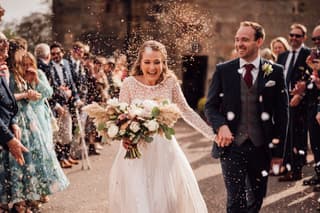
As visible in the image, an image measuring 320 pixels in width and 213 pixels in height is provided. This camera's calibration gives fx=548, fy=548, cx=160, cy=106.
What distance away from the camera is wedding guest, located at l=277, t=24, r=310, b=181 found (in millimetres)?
8451

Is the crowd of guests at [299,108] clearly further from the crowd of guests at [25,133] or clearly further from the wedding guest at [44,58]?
the wedding guest at [44,58]

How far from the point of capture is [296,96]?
833 cm

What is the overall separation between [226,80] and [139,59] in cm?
95

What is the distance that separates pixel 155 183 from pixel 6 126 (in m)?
1.48

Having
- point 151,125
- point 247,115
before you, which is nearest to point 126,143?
point 151,125

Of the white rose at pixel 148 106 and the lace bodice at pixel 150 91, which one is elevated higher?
the lace bodice at pixel 150 91

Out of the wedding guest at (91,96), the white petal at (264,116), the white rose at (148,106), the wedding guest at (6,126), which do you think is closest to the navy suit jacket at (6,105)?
the wedding guest at (6,126)

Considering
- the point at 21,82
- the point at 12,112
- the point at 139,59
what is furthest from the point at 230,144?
the point at 21,82

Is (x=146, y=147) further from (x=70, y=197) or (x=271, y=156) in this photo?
(x=70, y=197)

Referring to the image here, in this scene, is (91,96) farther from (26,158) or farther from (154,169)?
(154,169)

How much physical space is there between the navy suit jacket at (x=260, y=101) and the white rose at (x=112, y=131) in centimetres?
91

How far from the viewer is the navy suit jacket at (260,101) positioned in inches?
197

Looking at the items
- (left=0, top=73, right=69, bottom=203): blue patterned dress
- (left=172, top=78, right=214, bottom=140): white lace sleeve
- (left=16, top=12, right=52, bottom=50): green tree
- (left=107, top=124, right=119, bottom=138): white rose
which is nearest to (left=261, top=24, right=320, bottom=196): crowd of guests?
(left=172, top=78, right=214, bottom=140): white lace sleeve

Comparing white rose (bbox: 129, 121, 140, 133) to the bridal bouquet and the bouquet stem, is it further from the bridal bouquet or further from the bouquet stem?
the bouquet stem
